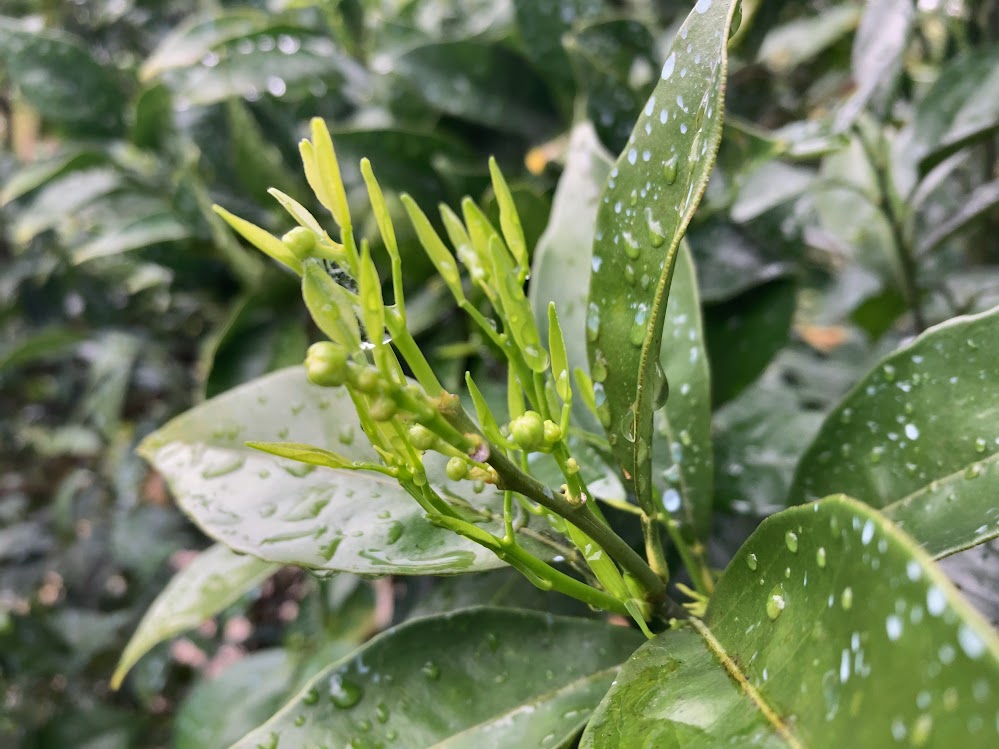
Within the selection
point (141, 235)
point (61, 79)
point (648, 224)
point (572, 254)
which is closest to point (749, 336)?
point (572, 254)

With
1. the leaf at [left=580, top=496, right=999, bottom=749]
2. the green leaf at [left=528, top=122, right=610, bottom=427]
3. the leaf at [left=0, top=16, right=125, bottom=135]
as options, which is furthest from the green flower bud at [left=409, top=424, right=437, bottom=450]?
the leaf at [left=0, top=16, right=125, bottom=135]

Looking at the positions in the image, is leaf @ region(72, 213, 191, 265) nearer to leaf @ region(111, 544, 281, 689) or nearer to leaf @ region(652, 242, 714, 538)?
leaf @ region(111, 544, 281, 689)

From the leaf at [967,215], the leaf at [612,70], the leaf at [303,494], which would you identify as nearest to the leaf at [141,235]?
the leaf at [303,494]

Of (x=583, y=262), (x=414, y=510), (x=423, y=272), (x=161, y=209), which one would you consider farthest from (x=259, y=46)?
(x=414, y=510)

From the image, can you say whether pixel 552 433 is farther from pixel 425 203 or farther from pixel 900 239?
pixel 900 239

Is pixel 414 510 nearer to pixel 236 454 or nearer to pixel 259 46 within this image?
pixel 236 454

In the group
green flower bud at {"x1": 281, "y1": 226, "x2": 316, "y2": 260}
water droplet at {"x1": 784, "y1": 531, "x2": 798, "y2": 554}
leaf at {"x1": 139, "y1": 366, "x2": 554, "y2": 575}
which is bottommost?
leaf at {"x1": 139, "y1": 366, "x2": 554, "y2": 575}
